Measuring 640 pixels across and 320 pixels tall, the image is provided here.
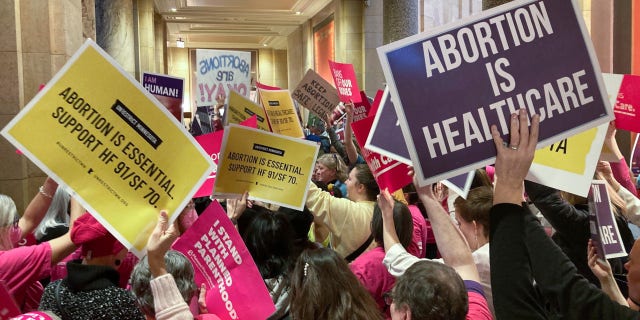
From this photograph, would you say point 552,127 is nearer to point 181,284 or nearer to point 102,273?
point 181,284

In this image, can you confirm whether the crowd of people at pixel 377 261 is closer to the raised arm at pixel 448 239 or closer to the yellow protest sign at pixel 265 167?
the raised arm at pixel 448 239

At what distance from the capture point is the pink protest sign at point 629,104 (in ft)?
14.3

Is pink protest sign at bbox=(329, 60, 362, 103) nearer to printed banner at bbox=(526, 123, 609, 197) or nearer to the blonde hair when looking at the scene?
the blonde hair

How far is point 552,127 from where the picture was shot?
2125 millimetres

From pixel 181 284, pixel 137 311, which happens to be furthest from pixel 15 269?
pixel 181 284

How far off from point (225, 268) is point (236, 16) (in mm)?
22246

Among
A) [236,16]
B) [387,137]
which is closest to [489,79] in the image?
[387,137]

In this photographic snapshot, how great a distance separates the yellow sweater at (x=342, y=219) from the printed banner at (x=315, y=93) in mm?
3919

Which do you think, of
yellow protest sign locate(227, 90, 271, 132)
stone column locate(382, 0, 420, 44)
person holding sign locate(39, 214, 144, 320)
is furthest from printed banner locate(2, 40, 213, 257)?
stone column locate(382, 0, 420, 44)

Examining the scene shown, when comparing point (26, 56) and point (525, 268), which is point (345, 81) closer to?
point (26, 56)

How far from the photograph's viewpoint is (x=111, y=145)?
8.32ft

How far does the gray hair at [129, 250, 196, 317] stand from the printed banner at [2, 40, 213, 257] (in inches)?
4.0

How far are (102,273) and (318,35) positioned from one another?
2068 centimetres

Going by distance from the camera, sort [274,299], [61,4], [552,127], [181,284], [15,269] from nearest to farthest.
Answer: [552,127] < [181,284] < [15,269] < [274,299] < [61,4]
